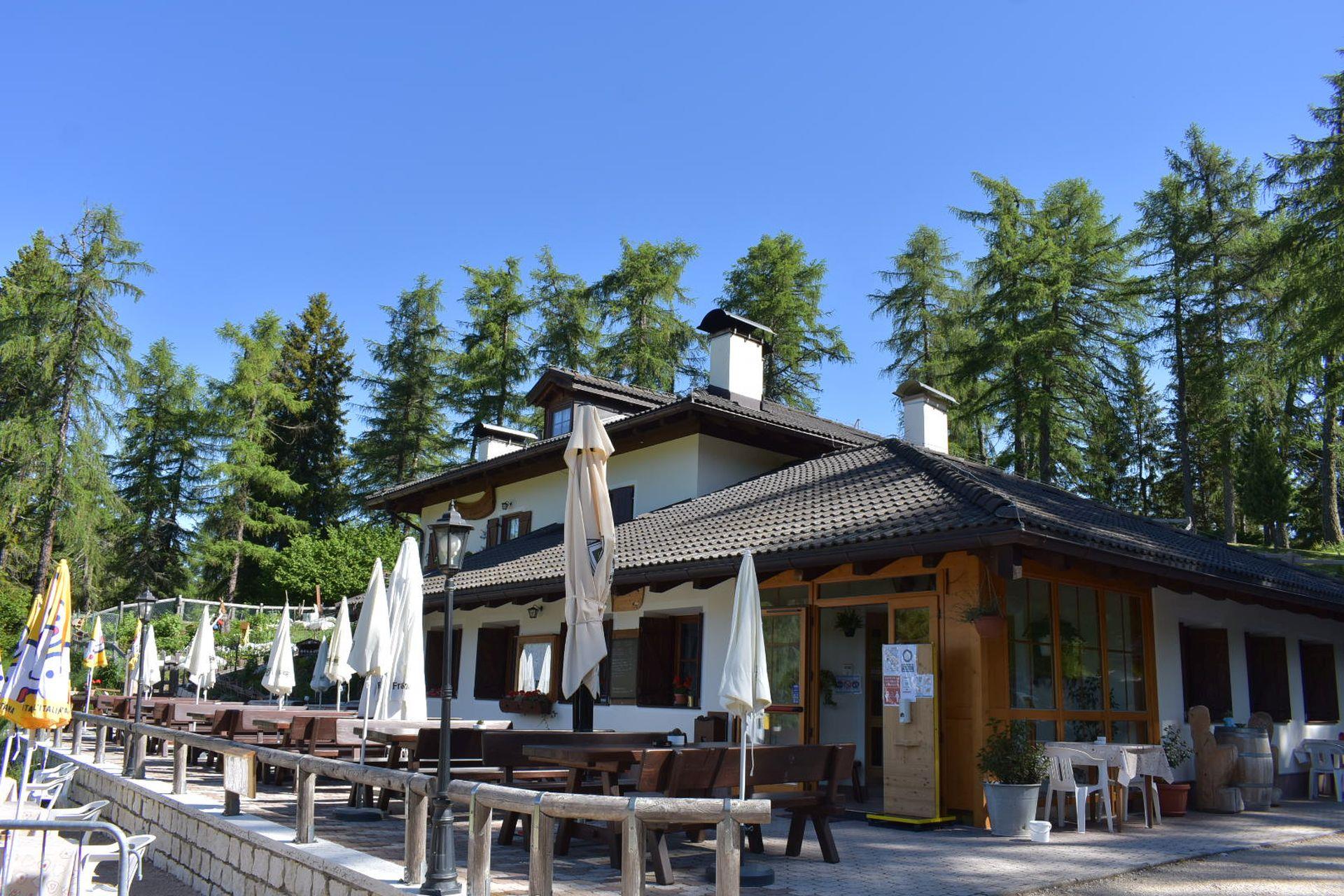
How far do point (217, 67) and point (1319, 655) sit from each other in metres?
16.7

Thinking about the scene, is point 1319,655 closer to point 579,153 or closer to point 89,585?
point 579,153

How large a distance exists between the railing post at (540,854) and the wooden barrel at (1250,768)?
928 cm

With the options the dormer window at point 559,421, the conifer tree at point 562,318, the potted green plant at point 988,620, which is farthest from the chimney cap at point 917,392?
the conifer tree at point 562,318

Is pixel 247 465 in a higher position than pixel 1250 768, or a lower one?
higher

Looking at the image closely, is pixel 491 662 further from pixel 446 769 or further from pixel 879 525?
pixel 446 769

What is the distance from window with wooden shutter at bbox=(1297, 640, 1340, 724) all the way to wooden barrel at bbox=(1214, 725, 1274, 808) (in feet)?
12.1

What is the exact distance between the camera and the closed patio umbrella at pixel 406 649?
32.3 ft

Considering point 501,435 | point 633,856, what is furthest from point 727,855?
point 501,435

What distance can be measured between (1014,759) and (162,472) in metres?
39.5

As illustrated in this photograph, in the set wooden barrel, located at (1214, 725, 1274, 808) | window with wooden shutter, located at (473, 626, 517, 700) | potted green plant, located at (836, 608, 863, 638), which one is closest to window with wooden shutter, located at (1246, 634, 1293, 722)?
wooden barrel, located at (1214, 725, 1274, 808)

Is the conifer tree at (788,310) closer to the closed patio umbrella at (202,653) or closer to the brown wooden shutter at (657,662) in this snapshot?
the closed patio umbrella at (202,653)

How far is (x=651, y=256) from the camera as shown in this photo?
34.4m

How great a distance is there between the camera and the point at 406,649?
991 cm

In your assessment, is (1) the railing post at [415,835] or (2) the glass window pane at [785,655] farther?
(2) the glass window pane at [785,655]
